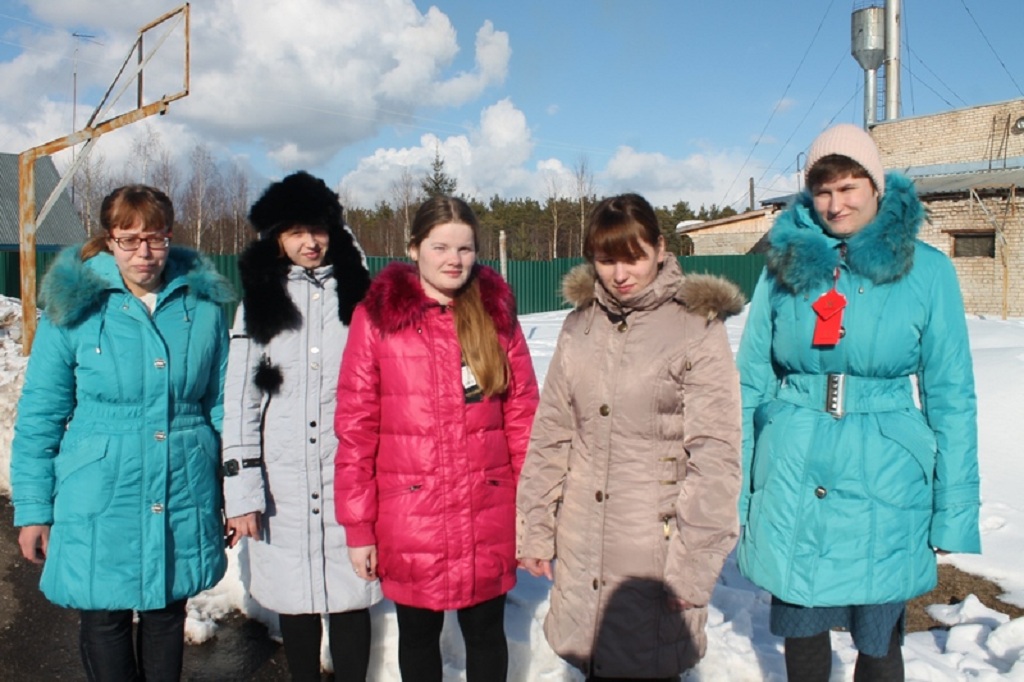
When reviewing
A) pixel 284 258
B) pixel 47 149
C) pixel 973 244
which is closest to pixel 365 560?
pixel 284 258

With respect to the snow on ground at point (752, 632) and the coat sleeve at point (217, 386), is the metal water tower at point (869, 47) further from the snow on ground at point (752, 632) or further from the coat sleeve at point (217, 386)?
the coat sleeve at point (217, 386)

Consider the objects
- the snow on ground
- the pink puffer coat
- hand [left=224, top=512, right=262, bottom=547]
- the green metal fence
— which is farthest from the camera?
the green metal fence

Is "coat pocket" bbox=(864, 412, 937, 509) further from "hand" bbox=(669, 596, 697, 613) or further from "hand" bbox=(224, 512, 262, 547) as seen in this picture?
"hand" bbox=(224, 512, 262, 547)

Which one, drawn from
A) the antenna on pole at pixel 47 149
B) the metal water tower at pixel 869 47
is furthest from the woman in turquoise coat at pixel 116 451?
the metal water tower at pixel 869 47

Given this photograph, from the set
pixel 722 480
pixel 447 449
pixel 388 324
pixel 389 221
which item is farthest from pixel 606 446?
pixel 389 221

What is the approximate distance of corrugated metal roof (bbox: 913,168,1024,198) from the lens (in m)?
20.4

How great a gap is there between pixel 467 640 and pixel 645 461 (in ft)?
2.96

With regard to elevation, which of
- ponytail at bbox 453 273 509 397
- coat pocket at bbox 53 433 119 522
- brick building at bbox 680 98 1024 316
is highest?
brick building at bbox 680 98 1024 316

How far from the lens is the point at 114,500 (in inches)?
96.0

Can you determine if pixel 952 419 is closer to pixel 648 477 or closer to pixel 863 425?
pixel 863 425

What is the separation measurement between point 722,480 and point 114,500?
6.10 feet

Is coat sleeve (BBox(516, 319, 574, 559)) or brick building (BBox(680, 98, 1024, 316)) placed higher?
brick building (BBox(680, 98, 1024, 316))

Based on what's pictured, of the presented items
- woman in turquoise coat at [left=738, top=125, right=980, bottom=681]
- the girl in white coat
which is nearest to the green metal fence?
the girl in white coat

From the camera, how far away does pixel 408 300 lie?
239cm
